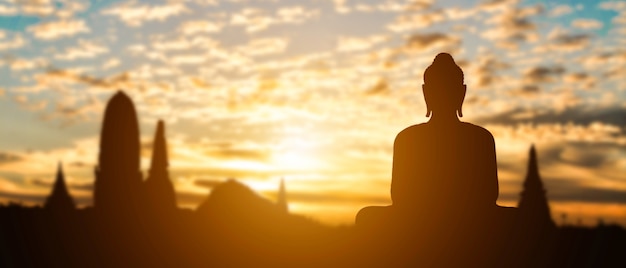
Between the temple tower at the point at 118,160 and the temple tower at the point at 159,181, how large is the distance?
169 cm

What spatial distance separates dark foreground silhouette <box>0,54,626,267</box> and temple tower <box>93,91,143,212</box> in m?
0.07

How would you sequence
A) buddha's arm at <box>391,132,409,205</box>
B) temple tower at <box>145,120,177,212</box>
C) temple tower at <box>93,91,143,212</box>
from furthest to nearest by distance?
temple tower at <box>145,120,177,212</box>, temple tower at <box>93,91,143,212</box>, buddha's arm at <box>391,132,409,205</box>

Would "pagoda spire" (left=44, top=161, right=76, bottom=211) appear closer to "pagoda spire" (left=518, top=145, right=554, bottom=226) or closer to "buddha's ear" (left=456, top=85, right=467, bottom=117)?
"pagoda spire" (left=518, top=145, right=554, bottom=226)

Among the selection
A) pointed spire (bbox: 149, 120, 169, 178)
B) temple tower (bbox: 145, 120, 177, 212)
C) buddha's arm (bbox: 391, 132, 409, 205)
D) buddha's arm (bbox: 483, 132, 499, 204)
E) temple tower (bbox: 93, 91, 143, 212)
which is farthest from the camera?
pointed spire (bbox: 149, 120, 169, 178)

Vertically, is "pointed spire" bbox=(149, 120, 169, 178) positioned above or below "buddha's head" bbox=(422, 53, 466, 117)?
above

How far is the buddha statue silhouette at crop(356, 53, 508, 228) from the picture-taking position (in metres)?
14.3

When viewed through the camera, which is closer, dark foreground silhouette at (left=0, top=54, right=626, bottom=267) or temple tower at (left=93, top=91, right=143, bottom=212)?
dark foreground silhouette at (left=0, top=54, right=626, bottom=267)

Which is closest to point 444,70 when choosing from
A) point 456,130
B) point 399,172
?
point 456,130

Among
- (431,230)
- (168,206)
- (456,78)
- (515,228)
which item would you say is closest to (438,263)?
→ (431,230)

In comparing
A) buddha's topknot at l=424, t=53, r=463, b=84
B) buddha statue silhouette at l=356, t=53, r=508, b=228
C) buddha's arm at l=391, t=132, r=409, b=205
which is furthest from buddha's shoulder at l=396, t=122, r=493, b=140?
buddha's topknot at l=424, t=53, r=463, b=84

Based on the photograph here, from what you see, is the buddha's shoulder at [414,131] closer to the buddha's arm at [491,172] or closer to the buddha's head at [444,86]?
the buddha's head at [444,86]

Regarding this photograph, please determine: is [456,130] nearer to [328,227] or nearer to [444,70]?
[444,70]

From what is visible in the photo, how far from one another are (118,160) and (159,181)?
5.63 metres

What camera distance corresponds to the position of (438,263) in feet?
46.0
